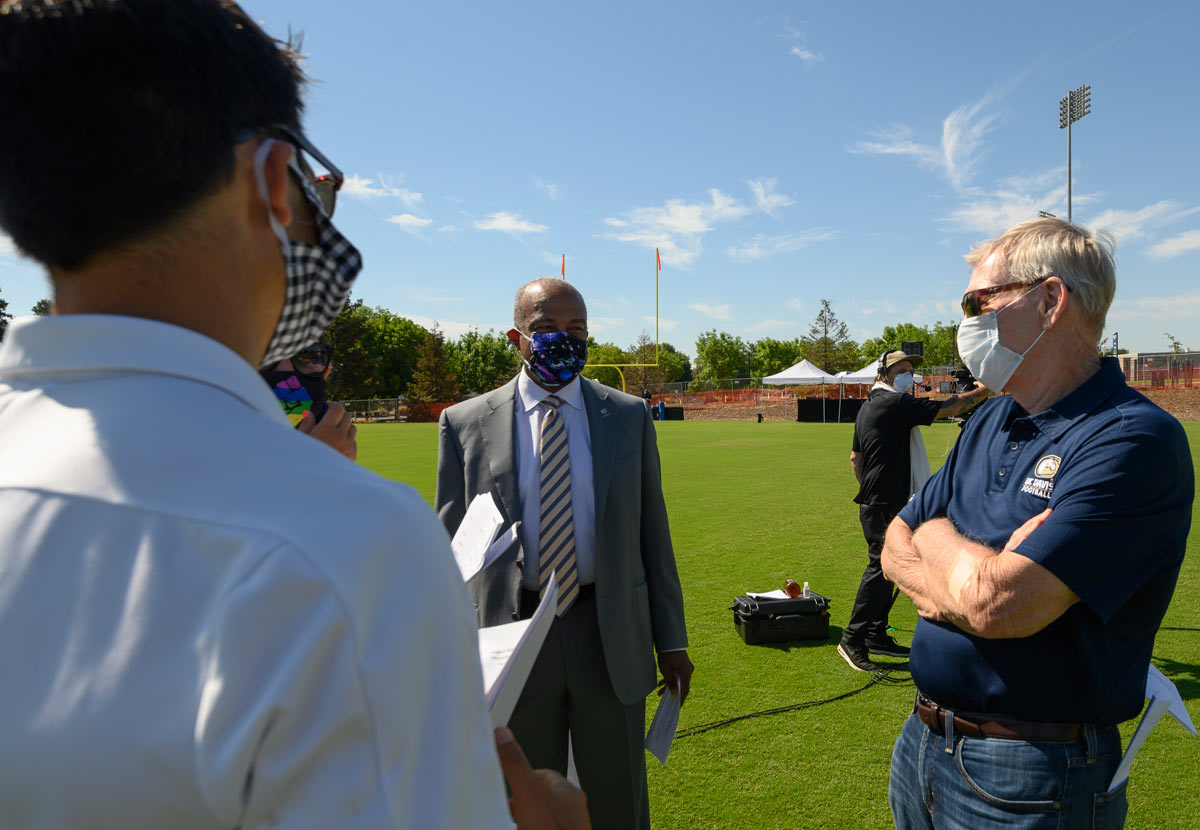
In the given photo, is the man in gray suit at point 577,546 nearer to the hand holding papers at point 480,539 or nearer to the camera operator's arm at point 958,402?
the hand holding papers at point 480,539

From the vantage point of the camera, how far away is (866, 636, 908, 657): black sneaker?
588 cm

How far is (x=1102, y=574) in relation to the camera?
6.26 feet

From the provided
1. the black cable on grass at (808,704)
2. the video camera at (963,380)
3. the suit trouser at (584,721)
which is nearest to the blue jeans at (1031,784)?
the suit trouser at (584,721)

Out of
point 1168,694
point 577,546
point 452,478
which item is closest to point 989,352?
point 1168,694

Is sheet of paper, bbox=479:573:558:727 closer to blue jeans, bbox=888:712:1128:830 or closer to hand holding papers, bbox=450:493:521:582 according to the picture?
hand holding papers, bbox=450:493:521:582

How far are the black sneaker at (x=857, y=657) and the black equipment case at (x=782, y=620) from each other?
400 mm

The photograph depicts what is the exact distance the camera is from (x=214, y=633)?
609mm

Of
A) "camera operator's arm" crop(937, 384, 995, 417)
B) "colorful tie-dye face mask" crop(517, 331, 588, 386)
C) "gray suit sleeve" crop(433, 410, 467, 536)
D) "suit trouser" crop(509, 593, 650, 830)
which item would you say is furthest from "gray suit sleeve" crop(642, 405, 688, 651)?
"camera operator's arm" crop(937, 384, 995, 417)

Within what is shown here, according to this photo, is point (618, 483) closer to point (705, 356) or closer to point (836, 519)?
point (836, 519)

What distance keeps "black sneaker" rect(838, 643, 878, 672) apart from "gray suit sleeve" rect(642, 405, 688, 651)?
2.92m

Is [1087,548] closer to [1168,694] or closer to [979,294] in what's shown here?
[1168,694]

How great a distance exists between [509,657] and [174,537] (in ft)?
2.42

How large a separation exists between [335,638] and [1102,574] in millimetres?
2074

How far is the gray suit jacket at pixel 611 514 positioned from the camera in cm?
309
